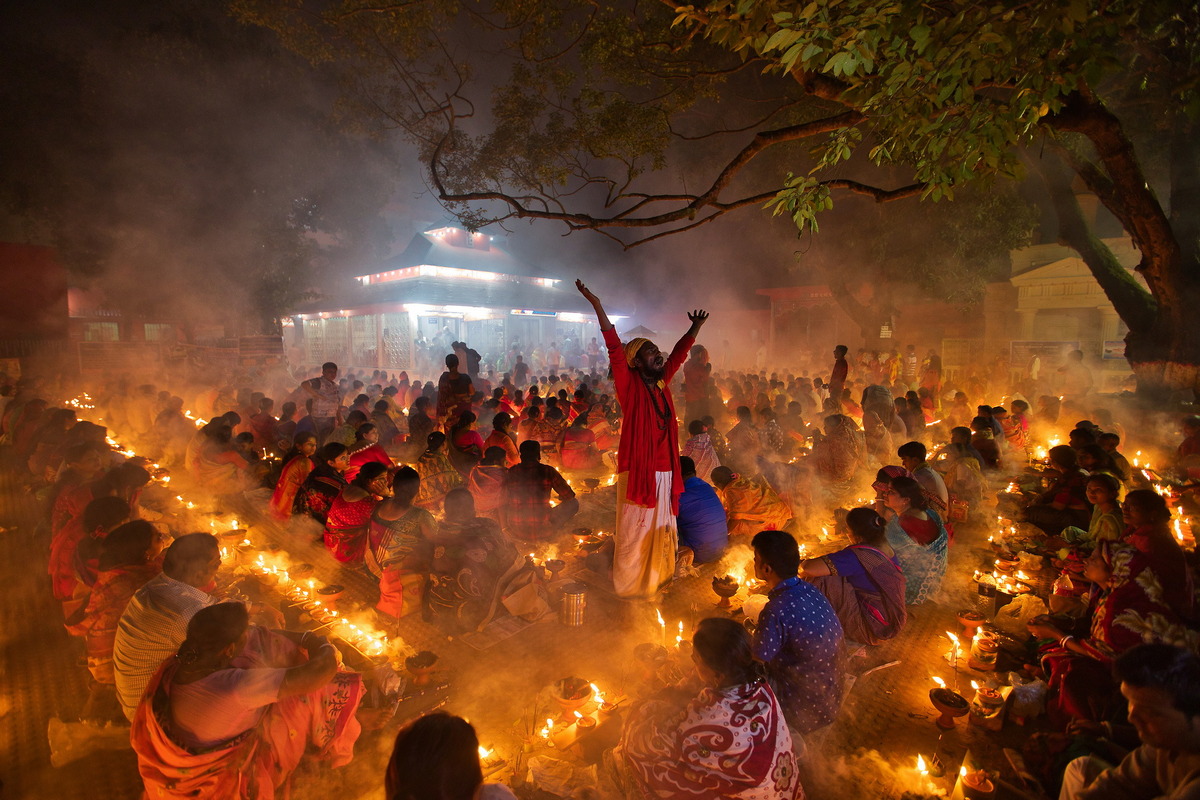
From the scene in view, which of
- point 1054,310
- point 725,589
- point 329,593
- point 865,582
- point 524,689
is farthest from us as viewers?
point 1054,310

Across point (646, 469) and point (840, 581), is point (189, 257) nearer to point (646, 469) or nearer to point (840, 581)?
point (646, 469)

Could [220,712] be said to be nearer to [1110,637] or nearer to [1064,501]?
[1110,637]

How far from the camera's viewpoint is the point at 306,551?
6.18 metres

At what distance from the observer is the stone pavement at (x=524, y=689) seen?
3.12 metres

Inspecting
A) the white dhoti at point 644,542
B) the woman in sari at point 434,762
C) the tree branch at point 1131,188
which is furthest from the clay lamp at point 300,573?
the tree branch at point 1131,188

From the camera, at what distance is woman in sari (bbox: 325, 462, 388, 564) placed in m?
5.13

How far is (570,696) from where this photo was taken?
10.7 feet

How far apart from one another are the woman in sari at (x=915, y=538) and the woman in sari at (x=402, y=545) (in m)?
3.98

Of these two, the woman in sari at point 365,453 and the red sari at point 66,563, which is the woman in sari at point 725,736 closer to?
the red sari at point 66,563

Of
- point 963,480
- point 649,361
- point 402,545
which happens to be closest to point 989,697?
point 649,361

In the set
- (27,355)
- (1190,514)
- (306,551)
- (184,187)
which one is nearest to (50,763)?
(306,551)

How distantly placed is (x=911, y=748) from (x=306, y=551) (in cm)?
598

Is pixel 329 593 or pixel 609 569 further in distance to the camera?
pixel 609 569

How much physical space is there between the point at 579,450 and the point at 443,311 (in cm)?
1792
